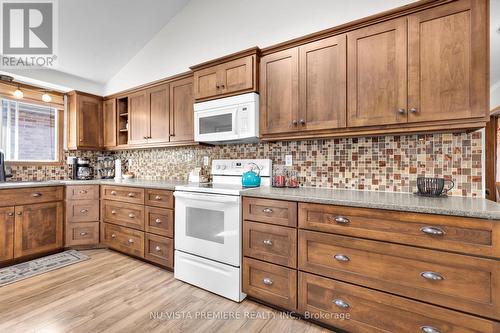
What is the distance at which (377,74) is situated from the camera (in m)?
1.71

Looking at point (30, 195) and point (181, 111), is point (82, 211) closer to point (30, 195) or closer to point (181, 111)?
point (30, 195)

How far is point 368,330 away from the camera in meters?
1.45

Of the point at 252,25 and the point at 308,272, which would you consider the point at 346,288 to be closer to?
the point at 308,272

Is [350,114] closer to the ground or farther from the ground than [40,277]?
farther from the ground

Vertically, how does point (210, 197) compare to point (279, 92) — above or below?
below

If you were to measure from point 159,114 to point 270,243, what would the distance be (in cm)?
226

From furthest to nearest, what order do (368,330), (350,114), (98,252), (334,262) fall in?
(98,252) < (350,114) < (334,262) < (368,330)

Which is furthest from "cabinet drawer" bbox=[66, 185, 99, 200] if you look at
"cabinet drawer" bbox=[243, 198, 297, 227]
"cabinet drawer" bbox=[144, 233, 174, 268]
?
"cabinet drawer" bbox=[243, 198, 297, 227]

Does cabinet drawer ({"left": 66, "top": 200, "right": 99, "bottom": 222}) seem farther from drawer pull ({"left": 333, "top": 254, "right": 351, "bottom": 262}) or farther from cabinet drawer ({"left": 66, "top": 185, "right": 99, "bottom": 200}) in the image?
drawer pull ({"left": 333, "top": 254, "right": 351, "bottom": 262})

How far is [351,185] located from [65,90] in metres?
4.27

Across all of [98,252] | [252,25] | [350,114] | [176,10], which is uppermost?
[176,10]

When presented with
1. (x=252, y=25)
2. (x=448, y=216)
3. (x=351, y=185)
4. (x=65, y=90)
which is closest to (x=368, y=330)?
(x=448, y=216)

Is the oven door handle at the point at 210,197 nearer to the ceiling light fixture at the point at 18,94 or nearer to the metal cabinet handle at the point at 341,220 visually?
the metal cabinet handle at the point at 341,220

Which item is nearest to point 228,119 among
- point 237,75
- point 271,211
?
point 237,75
